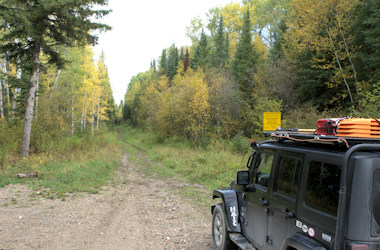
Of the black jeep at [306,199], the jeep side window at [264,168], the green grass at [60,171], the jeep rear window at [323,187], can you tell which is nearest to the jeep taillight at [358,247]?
the black jeep at [306,199]

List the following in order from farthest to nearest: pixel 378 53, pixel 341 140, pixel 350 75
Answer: pixel 350 75 < pixel 378 53 < pixel 341 140

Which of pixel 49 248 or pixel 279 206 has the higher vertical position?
pixel 279 206

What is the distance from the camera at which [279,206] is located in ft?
11.1

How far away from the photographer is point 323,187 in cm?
274

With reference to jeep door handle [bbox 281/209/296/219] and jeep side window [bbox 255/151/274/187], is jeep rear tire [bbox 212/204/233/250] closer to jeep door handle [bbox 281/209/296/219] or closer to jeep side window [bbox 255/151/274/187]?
jeep side window [bbox 255/151/274/187]

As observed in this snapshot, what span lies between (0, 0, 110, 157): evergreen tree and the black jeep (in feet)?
41.5

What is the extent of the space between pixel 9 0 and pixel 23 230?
36.5 ft

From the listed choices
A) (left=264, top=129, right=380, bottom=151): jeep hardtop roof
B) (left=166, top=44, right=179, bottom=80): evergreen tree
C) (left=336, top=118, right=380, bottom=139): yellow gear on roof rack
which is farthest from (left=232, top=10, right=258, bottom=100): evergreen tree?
(left=166, top=44, right=179, bottom=80): evergreen tree

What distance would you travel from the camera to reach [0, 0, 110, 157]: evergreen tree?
12672 mm

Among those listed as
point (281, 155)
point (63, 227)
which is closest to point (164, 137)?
point (63, 227)

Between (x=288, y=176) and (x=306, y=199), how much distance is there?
17.7 inches

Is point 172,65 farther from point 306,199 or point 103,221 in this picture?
point 306,199

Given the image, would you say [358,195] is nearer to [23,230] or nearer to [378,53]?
→ [23,230]

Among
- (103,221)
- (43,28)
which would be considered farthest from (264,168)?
(43,28)
